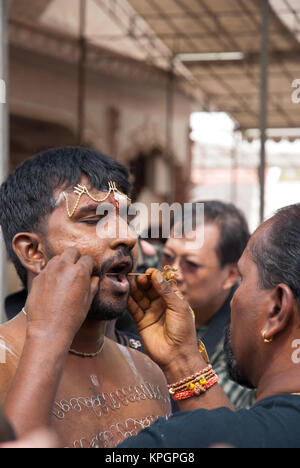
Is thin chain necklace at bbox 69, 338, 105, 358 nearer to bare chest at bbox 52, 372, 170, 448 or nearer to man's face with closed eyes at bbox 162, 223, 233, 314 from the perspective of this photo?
bare chest at bbox 52, 372, 170, 448

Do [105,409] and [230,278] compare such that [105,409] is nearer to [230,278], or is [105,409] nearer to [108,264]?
[108,264]

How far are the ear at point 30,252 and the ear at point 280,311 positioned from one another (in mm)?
628

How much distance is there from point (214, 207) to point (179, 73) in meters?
2.81

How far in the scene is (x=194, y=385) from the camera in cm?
156

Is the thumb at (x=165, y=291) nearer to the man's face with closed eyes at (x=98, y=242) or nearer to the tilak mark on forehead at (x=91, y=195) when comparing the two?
the man's face with closed eyes at (x=98, y=242)

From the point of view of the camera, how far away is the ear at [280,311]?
4.54 feet

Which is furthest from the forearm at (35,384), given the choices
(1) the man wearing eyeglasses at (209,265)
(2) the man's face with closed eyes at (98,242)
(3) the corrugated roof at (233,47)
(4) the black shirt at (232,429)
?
(3) the corrugated roof at (233,47)

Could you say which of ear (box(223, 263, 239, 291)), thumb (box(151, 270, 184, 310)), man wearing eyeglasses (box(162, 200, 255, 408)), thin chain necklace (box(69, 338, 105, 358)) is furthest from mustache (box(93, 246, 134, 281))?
ear (box(223, 263, 239, 291))

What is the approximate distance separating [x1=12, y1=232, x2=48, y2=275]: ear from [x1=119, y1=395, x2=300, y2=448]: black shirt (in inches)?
23.8

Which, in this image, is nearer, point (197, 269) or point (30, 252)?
point (30, 252)

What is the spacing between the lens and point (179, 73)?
5.66m

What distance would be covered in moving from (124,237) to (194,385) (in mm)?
418

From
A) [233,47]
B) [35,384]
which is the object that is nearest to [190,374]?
[35,384]

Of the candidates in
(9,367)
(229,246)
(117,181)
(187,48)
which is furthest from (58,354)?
(187,48)
